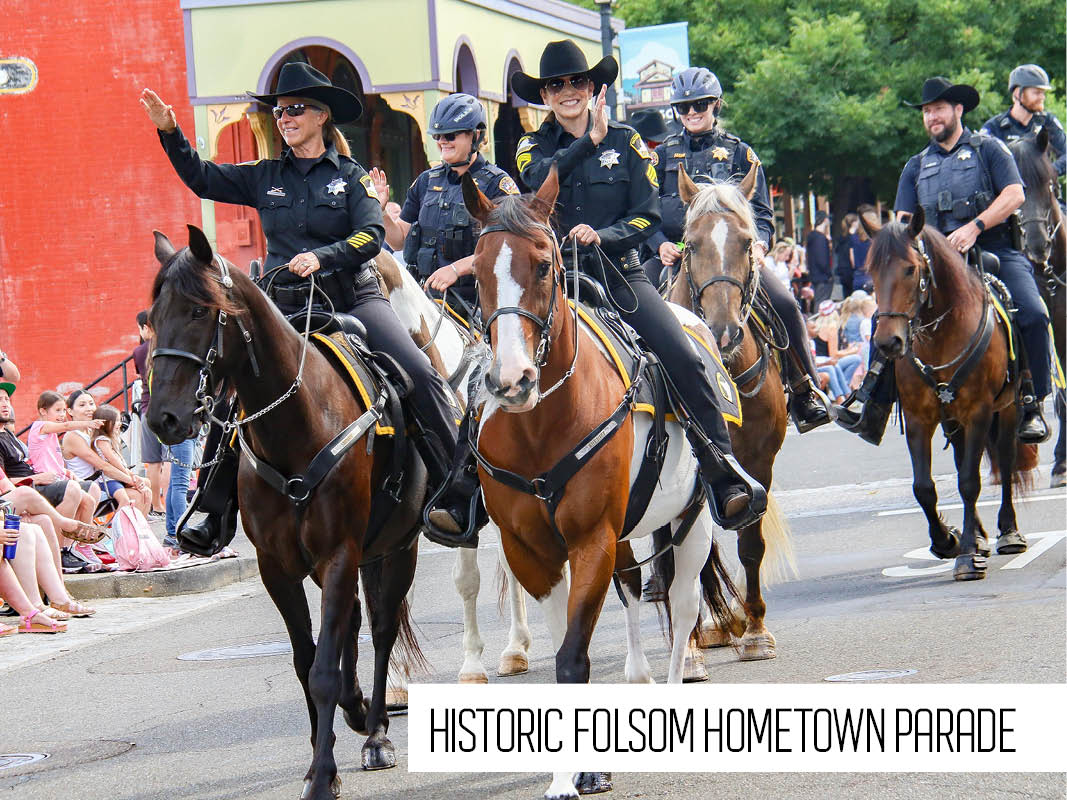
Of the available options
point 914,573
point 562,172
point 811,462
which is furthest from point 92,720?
point 811,462

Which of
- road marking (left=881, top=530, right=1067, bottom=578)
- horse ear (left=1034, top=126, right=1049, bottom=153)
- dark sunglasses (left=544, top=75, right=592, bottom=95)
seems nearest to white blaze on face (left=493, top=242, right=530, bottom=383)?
dark sunglasses (left=544, top=75, right=592, bottom=95)

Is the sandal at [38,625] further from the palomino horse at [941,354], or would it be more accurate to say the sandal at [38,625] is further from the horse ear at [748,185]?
the palomino horse at [941,354]

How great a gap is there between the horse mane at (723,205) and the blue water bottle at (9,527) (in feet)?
17.8

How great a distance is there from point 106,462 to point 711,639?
6.85m

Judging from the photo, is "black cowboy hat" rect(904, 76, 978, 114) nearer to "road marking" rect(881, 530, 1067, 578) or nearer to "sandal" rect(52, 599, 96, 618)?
"road marking" rect(881, 530, 1067, 578)

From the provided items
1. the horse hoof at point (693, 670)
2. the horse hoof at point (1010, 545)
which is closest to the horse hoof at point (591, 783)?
the horse hoof at point (693, 670)

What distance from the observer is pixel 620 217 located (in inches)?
292

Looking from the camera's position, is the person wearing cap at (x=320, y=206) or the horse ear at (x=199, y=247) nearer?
the horse ear at (x=199, y=247)

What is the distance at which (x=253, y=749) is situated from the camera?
737cm

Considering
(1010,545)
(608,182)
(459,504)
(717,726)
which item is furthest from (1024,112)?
(717,726)

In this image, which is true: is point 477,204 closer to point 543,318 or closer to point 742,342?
point 543,318

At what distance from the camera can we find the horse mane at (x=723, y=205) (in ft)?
28.9

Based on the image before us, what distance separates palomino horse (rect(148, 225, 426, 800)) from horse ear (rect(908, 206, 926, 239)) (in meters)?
4.59

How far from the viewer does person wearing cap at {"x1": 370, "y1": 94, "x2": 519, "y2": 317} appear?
9.28 m
